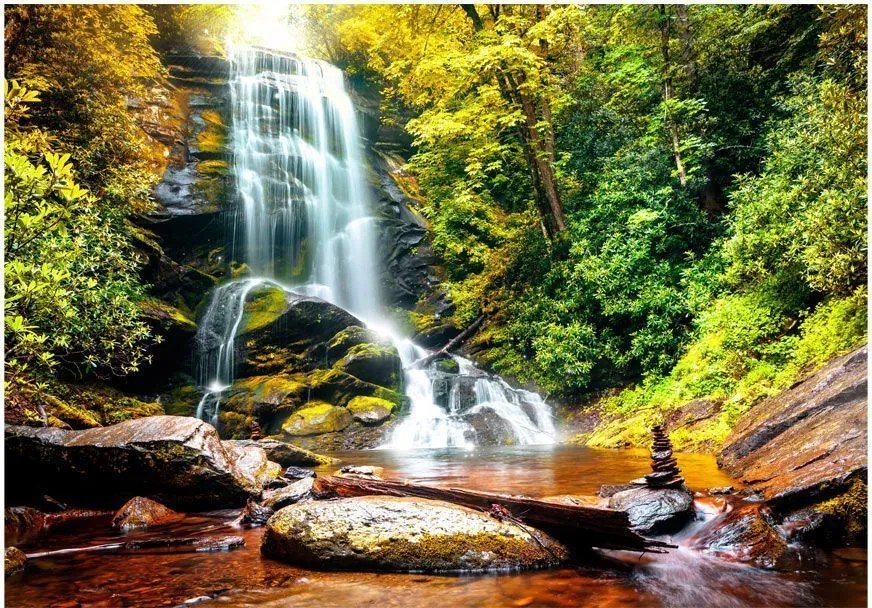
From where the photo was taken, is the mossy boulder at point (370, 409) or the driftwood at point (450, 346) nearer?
the mossy boulder at point (370, 409)

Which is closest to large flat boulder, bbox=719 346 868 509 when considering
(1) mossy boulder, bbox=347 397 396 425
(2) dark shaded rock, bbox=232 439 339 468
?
(2) dark shaded rock, bbox=232 439 339 468

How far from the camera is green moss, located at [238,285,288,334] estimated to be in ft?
56.9

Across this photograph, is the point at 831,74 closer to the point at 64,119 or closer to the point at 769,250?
the point at 769,250

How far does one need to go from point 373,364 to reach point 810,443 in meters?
12.5

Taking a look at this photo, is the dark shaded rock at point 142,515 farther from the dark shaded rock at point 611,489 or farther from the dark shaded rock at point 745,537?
the dark shaded rock at point 745,537

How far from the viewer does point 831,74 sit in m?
11.2

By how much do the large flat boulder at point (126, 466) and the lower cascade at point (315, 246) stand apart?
7575mm

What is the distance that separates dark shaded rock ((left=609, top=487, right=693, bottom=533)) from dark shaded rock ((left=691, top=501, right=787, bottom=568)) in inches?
8.2

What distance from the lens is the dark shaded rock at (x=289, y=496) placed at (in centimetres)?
604

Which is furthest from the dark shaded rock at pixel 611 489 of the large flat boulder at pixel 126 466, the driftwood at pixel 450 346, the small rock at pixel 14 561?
the driftwood at pixel 450 346

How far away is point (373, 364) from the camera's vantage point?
54.2 feet

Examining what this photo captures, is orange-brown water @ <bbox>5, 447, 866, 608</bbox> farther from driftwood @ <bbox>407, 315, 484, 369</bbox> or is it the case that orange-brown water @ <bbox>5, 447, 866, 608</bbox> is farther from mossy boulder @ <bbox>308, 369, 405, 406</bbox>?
driftwood @ <bbox>407, 315, 484, 369</bbox>

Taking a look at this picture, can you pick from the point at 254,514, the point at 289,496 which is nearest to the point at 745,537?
the point at 289,496

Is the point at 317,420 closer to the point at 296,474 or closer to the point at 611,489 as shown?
the point at 296,474
